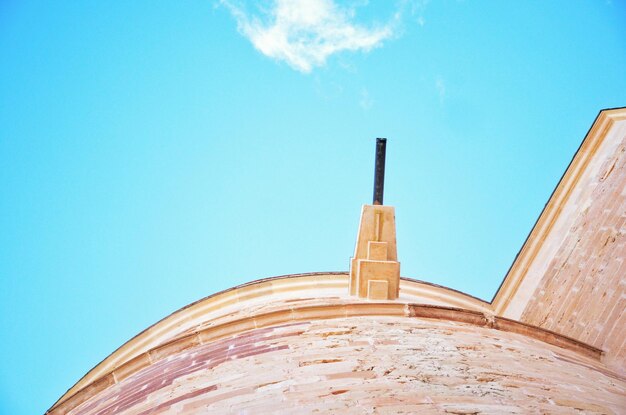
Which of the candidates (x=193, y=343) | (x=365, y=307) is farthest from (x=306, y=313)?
(x=193, y=343)

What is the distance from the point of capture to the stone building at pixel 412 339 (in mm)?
2680

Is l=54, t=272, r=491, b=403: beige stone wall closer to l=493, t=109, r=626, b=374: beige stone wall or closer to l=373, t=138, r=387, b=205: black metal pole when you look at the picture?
l=493, t=109, r=626, b=374: beige stone wall

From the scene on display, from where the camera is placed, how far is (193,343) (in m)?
4.48

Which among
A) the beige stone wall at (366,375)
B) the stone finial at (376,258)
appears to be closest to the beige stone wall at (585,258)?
the beige stone wall at (366,375)

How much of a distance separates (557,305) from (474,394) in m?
4.69

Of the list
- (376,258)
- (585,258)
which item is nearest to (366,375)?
(376,258)

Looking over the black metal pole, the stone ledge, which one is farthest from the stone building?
the black metal pole

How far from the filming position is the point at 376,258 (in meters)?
5.45

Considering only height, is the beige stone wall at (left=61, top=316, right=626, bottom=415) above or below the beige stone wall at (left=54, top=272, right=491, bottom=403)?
below

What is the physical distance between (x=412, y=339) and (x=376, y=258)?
1778mm

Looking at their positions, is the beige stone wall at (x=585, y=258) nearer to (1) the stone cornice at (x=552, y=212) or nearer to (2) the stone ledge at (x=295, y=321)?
(1) the stone cornice at (x=552, y=212)

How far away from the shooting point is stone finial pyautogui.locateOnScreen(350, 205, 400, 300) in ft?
17.2

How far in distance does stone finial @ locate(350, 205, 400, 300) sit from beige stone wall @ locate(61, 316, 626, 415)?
0.79 metres

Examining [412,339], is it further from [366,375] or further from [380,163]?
[380,163]
